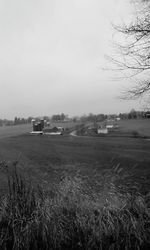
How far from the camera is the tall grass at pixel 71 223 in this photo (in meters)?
4.26

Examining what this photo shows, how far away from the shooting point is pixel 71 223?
14.9ft

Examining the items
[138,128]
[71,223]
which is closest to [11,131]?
[138,128]

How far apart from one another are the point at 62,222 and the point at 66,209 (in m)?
0.35

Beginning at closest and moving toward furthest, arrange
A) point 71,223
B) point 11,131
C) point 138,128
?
point 71,223 → point 11,131 → point 138,128

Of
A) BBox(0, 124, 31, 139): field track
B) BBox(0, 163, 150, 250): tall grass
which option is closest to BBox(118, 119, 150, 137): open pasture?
BBox(0, 124, 31, 139): field track

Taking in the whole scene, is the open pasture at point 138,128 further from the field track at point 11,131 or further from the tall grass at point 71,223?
the tall grass at point 71,223

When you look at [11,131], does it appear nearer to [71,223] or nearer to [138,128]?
[138,128]

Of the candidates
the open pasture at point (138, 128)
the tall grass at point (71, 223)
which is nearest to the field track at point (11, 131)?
the open pasture at point (138, 128)

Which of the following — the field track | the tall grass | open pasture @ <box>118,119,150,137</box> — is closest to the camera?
the tall grass

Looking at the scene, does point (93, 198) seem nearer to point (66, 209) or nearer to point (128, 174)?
point (66, 209)

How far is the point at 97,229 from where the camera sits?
435 centimetres

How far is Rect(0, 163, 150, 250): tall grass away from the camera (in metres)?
Result: 4.26

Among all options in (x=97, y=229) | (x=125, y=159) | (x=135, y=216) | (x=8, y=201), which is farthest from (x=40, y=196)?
(x=125, y=159)

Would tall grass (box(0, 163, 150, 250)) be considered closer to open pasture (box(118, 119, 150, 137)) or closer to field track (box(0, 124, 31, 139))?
field track (box(0, 124, 31, 139))
